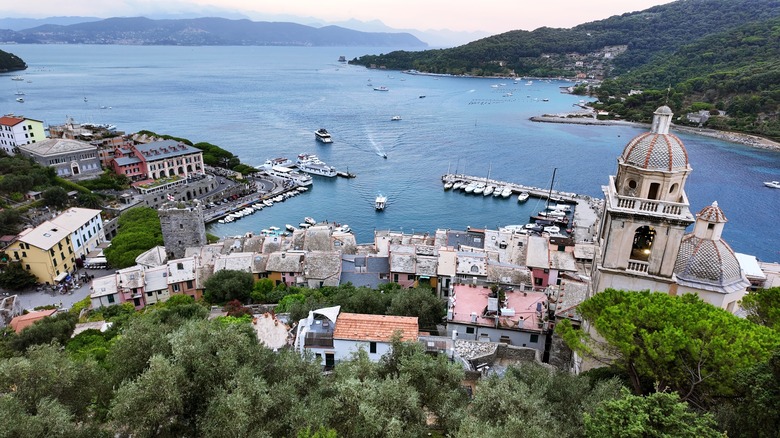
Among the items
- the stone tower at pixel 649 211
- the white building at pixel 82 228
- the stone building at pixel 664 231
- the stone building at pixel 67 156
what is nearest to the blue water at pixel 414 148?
the white building at pixel 82 228

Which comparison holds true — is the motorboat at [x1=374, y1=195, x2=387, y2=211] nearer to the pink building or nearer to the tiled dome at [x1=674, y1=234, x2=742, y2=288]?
the pink building

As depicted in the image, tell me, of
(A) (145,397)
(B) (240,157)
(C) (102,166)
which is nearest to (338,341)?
(A) (145,397)

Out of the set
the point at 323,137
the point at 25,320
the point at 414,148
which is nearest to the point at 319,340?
the point at 25,320

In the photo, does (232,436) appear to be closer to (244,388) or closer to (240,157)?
(244,388)

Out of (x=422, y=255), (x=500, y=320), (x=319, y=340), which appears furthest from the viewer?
(x=422, y=255)

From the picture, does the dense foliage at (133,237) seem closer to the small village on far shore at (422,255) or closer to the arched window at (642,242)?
Result: the small village on far shore at (422,255)

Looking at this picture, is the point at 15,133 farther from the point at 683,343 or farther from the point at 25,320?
the point at 683,343

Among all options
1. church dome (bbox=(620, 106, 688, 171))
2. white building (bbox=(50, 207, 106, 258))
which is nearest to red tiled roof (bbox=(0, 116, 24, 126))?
white building (bbox=(50, 207, 106, 258))
